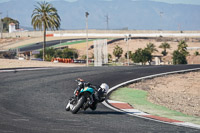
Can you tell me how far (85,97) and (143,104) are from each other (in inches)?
202

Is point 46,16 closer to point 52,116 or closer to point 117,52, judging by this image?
point 117,52

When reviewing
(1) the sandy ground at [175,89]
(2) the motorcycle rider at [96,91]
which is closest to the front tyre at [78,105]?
(2) the motorcycle rider at [96,91]

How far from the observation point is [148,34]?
145 meters

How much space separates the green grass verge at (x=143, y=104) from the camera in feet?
48.9

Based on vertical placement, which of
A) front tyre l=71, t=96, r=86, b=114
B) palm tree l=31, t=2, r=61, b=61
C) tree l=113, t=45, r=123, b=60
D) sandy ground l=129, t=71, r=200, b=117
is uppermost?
palm tree l=31, t=2, r=61, b=61

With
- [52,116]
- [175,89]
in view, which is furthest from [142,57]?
[52,116]

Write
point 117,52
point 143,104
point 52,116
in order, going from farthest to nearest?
point 117,52
point 143,104
point 52,116

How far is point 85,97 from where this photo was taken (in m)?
14.2

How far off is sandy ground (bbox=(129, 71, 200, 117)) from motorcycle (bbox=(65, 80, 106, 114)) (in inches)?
241

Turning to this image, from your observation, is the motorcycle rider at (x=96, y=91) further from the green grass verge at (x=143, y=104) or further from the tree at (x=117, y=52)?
the tree at (x=117, y=52)

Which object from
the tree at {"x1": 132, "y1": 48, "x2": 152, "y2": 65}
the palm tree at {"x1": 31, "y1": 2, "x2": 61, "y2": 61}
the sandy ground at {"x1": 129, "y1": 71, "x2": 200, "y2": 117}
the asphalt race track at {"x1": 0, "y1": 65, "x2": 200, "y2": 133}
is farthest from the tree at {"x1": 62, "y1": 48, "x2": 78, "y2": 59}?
the asphalt race track at {"x1": 0, "y1": 65, "x2": 200, "y2": 133}

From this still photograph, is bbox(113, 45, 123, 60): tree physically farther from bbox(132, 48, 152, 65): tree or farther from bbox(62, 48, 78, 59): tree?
bbox(132, 48, 152, 65): tree

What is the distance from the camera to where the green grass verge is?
587 inches

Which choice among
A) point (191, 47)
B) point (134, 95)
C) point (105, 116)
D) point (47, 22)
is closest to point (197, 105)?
point (134, 95)
